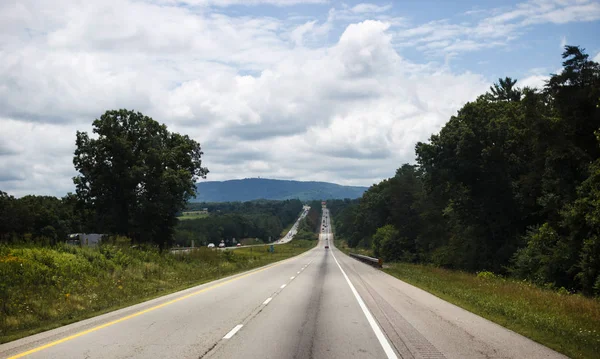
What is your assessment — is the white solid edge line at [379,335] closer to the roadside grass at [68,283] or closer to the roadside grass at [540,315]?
the roadside grass at [540,315]

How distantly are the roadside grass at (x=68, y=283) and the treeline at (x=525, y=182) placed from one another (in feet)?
66.9

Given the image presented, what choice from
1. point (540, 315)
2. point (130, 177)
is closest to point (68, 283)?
point (540, 315)

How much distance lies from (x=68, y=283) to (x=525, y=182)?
32634mm

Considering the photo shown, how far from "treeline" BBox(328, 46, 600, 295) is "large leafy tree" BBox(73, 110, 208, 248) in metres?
24.7

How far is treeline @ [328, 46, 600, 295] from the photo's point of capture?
2805 cm

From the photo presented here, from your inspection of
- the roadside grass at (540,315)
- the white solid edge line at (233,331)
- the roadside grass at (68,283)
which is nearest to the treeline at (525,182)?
the roadside grass at (540,315)

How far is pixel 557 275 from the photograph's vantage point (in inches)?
1193

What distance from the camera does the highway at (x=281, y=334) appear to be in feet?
28.9

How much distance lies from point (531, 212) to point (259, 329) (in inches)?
1442

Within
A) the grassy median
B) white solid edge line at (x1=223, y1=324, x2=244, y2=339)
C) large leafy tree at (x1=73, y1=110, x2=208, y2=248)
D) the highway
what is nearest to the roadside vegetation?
the grassy median

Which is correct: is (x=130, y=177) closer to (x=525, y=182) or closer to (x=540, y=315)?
(x=525, y=182)

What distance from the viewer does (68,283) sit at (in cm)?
1820

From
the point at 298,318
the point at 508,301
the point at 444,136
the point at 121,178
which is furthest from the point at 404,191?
the point at 298,318

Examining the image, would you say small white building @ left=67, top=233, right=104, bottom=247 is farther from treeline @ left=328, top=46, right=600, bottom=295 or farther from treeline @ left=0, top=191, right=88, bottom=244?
treeline @ left=328, top=46, right=600, bottom=295
